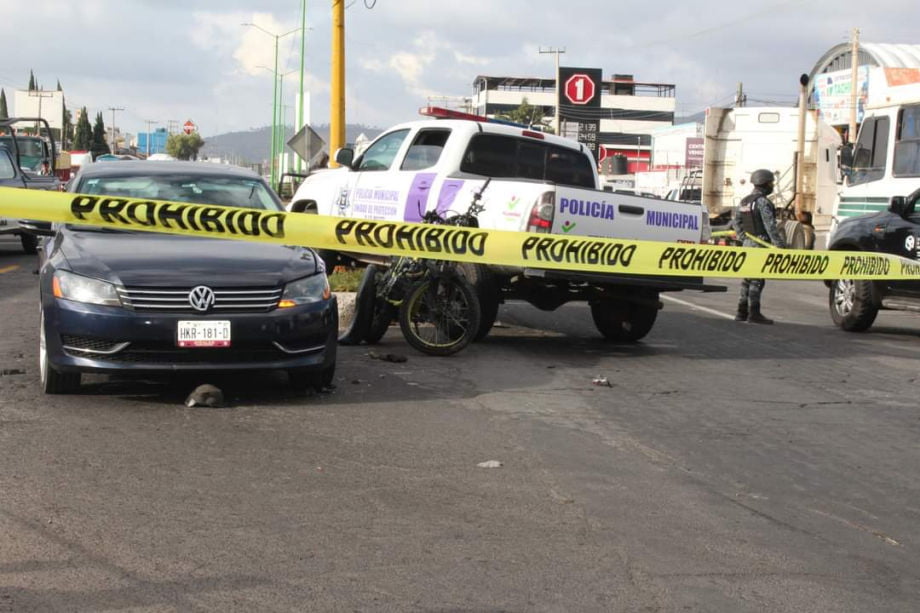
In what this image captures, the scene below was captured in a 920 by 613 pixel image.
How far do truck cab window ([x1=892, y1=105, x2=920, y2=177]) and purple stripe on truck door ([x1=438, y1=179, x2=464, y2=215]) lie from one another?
7.73 meters

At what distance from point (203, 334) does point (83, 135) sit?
160m

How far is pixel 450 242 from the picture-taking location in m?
9.02

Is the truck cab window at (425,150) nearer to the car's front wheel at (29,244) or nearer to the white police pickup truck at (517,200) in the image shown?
the white police pickup truck at (517,200)

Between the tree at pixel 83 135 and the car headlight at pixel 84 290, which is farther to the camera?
the tree at pixel 83 135

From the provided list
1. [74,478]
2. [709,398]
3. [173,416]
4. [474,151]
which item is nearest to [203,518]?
[74,478]

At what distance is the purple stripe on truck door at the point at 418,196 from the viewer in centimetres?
1171

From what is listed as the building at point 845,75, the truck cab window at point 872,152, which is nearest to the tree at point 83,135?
the building at point 845,75

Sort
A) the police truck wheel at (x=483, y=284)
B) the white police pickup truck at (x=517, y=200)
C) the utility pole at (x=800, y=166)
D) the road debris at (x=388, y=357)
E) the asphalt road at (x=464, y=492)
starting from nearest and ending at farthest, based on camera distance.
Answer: the asphalt road at (x=464, y=492) → the road debris at (x=388, y=357) → the white police pickup truck at (x=517, y=200) → the police truck wheel at (x=483, y=284) → the utility pole at (x=800, y=166)

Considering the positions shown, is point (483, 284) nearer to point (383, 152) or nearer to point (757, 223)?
point (383, 152)

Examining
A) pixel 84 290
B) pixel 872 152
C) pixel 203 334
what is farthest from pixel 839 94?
pixel 84 290

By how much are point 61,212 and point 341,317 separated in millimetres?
5143

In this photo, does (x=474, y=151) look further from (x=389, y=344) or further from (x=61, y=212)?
(x=61, y=212)

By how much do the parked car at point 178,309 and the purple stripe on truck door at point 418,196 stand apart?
11.6 feet

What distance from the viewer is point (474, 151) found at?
39.8 feet
